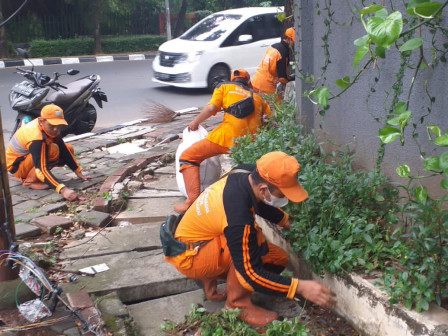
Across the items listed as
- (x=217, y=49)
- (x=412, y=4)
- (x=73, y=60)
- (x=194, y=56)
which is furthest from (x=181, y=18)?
(x=412, y=4)

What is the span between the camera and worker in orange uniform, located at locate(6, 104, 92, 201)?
5.67m

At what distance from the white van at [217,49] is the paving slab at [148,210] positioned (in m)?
6.73

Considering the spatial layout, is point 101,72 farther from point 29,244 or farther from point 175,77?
point 29,244

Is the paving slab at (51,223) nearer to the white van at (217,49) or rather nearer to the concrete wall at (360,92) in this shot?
the concrete wall at (360,92)

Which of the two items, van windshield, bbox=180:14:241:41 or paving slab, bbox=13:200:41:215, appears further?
van windshield, bbox=180:14:241:41

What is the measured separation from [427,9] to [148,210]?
3.87m

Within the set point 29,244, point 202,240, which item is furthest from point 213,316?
point 29,244

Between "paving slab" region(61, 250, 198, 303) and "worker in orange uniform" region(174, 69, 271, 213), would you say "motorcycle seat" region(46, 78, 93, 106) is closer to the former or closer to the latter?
"worker in orange uniform" region(174, 69, 271, 213)

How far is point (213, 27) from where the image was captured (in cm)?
1295

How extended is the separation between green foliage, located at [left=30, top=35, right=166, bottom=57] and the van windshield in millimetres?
8912

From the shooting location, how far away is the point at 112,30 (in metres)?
24.2

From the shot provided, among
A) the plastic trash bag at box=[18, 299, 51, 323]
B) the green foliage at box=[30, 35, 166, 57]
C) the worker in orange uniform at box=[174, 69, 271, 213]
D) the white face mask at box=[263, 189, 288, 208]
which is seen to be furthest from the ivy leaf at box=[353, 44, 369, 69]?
the green foliage at box=[30, 35, 166, 57]

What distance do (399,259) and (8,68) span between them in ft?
52.0

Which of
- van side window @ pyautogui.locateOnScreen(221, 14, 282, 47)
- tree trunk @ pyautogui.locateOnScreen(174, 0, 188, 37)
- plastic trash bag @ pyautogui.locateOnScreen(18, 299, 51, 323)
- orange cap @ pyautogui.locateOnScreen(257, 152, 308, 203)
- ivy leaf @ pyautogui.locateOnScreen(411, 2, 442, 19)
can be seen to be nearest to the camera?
ivy leaf @ pyautogui.locateOnScreen(411, 2, 442, 19)
